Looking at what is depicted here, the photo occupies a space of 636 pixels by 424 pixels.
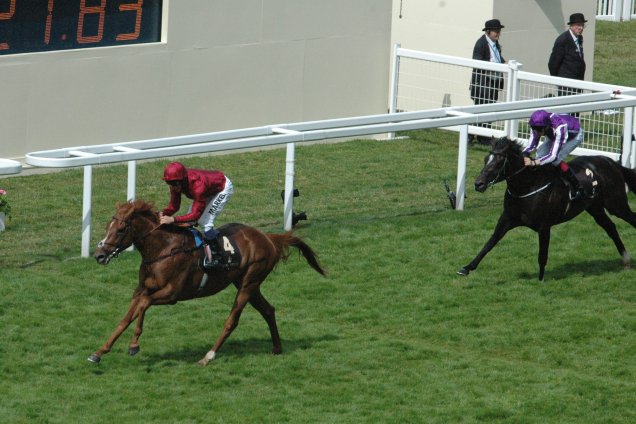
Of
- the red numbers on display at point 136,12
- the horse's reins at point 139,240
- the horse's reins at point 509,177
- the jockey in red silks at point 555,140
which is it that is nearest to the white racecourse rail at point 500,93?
the jockey in red silks at point 555,140

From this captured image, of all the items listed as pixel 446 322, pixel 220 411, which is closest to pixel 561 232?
pixel 446 322

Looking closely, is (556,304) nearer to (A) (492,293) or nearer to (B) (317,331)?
(A) (492,293)

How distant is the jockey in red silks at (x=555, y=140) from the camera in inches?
461

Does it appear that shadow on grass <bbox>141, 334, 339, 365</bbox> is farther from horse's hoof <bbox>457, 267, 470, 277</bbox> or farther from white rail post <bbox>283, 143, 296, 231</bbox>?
white rail post <bbox>283, 143, 296, 231</bbox>

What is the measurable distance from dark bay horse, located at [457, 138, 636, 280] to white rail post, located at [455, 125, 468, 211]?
67.3 inches

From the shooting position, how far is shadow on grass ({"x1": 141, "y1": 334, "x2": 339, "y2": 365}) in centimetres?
995

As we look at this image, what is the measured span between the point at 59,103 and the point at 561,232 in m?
5.53

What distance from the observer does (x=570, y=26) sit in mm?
17484

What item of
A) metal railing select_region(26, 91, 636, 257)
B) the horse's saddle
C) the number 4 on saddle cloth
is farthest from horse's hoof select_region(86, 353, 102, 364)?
the horse's saddle

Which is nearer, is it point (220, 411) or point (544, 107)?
point (220, 411)

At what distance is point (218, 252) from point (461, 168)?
4440 millimetres

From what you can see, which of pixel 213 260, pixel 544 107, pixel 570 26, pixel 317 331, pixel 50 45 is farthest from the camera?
pixel 570 26

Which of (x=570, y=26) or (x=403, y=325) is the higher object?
(x=570, y=26)

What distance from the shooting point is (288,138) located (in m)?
12.8
